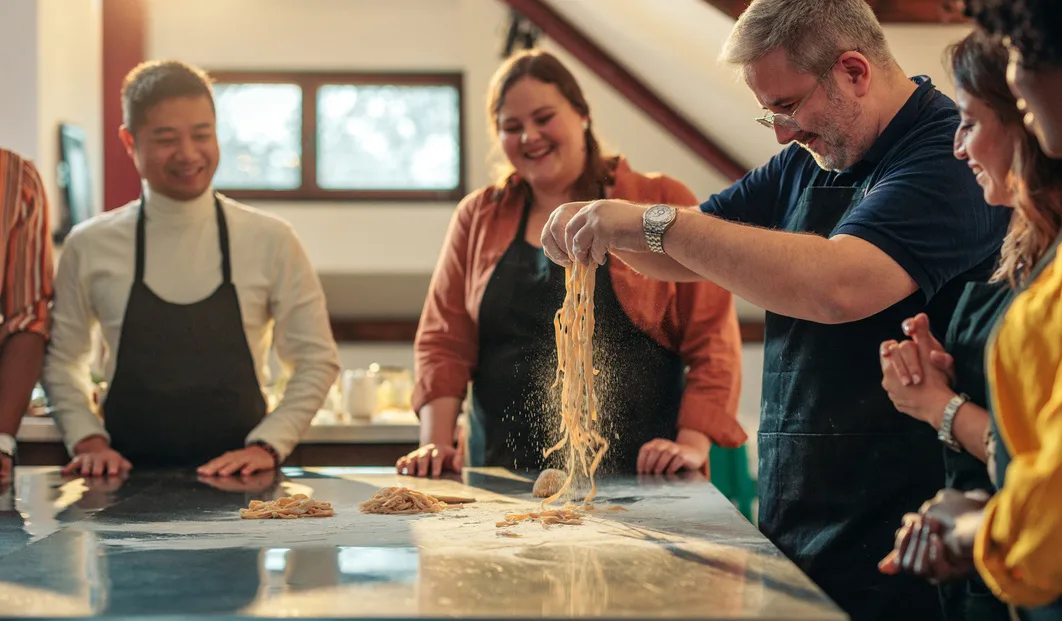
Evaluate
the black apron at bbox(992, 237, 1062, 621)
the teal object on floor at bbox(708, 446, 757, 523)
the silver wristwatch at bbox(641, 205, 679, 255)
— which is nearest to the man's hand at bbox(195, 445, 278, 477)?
the silver wristwatch at bbox(641, 205, 679, 255)

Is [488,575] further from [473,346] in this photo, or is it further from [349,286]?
[349,286]

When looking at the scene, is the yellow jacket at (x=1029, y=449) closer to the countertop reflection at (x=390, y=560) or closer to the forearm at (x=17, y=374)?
the countertop reflection at (x=390, y=560)

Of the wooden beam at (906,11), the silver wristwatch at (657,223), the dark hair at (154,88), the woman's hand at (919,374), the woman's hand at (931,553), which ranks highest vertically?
the wooden beam at (906,11)

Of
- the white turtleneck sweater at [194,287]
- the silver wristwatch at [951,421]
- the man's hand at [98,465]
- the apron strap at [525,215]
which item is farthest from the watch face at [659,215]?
the man's hand at [98,465]

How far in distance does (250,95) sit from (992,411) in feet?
19.9

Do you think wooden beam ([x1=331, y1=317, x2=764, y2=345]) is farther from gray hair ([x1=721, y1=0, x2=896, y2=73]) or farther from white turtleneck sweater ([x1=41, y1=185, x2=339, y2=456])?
gray hair ([x1=721, y1=0, x2=896, y2=73])

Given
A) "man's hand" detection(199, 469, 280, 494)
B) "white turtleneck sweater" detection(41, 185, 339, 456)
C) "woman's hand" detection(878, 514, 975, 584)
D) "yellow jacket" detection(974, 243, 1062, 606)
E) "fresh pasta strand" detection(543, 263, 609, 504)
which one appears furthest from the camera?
"white turtleneck sweater" detection(41, 185, 339, 456)

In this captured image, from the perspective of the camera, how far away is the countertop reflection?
1505 mm

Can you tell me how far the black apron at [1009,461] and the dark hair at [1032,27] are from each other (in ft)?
0.83

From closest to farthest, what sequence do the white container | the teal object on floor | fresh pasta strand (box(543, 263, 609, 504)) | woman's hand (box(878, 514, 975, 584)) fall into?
woman's hand (box(878, 514, 975, 584)) < fresh pasta strand (box(543, 263, 609, 504)) < the white container < the teal object on floor

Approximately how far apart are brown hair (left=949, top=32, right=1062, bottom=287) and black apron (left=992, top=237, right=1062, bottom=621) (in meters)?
0.05

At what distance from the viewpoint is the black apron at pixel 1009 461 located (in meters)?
1.47

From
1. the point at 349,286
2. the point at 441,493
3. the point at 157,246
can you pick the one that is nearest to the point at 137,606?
the point at 441,493

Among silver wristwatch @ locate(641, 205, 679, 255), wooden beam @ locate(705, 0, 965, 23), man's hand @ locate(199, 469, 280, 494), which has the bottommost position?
man's hand @ locate(199, 469, 280, 494)
